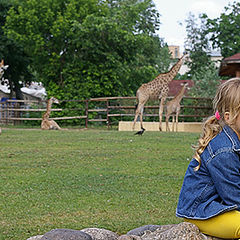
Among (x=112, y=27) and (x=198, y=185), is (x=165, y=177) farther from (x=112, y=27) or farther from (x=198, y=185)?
(x=112, y=27)

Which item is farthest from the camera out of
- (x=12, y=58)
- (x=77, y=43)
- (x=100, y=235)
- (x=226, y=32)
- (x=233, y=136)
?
(x=226, y=32)

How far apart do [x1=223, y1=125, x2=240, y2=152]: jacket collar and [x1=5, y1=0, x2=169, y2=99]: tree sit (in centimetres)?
2248

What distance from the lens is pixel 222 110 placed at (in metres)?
3.48

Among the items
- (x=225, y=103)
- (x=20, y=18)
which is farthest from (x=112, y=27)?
(x=225, y=103)

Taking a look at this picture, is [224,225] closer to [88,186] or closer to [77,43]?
[88,186]

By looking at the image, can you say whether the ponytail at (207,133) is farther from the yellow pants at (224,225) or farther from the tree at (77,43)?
the tree at (77,43)

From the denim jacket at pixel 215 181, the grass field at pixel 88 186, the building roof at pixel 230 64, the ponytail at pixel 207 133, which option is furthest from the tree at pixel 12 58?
the denim jacket at pixel 215 181

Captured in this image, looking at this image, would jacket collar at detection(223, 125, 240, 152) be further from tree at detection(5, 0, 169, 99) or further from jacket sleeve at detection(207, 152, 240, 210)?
tree at detection(5, 0, 169, 99)

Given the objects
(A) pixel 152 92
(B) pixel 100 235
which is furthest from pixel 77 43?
(B) pixel 100 235

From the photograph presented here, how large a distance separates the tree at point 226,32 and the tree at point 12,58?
17.3 metres

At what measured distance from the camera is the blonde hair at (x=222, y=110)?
3389mm

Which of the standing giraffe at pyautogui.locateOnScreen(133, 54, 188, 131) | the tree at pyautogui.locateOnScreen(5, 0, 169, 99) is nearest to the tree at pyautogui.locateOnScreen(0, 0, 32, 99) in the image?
the tree at pyautogui.locateOnScreen(5, 0, 169, 99)

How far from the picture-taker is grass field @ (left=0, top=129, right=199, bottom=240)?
A: 4.91 meters

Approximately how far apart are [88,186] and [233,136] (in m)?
3.55
